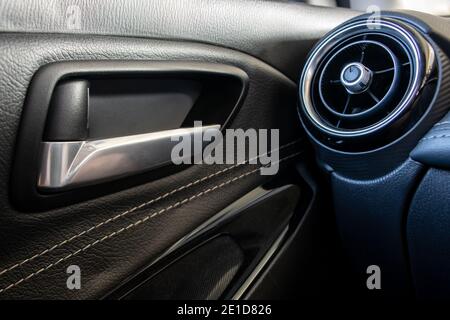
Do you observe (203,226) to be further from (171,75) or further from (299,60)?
(299,60)

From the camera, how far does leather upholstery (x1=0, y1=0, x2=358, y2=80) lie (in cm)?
69

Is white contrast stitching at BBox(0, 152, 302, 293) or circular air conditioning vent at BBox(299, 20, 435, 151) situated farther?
circular air conditioning vent at BBox(299, 20, 435, 151)

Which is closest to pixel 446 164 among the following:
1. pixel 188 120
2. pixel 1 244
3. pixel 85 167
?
pixel 188 120

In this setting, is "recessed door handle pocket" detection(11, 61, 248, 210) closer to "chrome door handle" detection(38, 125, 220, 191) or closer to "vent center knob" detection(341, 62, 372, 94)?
"chrome door handle" detection(38, 125, 220, 191)

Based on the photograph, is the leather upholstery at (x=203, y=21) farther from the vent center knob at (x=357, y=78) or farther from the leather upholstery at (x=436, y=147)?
the leather upholstery at (x=436, y=147)

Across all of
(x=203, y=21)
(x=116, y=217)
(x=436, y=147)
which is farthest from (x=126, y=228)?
(x=436, y=147)

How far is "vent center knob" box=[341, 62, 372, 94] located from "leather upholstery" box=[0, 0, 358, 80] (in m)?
0.18

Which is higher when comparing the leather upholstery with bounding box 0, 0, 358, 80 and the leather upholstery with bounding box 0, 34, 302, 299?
the leather upholstery with bounding box 0, 0, 358, 80

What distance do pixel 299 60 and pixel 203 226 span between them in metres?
0.45

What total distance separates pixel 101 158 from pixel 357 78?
0.49 m

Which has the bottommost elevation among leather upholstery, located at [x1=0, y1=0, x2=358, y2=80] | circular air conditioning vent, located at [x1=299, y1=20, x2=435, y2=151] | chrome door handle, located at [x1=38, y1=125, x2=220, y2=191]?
chrome door handle, located at [x1=38, y1=125, x2=220, y2=191]

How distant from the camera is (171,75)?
0.81 metres

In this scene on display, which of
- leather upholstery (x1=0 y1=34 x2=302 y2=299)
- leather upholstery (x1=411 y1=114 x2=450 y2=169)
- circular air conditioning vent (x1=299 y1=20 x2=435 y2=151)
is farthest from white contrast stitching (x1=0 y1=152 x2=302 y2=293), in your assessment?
leather upholstery (x1=411 y1=114 x2=450 y2=169)

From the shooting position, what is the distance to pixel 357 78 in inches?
32.8
